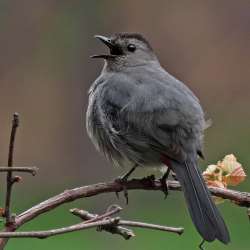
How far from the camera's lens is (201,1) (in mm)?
14977

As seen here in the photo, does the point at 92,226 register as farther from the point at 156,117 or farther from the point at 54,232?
the point at 156,117

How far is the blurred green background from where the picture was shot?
505 inches

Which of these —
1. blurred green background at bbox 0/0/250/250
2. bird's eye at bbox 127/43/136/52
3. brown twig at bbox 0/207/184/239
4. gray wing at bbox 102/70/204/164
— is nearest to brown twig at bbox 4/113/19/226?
brown twig at bbox 0/207/184/239

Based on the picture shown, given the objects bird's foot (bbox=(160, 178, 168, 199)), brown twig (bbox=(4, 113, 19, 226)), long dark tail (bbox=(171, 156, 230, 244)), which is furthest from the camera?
bird's foot (bbox=(160, 178, 168, 199))

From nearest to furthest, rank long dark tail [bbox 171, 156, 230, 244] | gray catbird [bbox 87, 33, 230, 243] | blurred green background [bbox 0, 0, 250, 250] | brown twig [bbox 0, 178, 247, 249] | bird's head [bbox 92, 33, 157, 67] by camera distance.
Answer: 1. brown twig [bbox 0, 178, 247, 249]
2. long dark tail [bbox 171, 156, 230, 244]
3. gray catbird [bbox 87, 33, 230, 243]
4. bird's head [bbox 92, 33, 157, 67]
5. blurred green background [bbox 0, 0, 250, 250]

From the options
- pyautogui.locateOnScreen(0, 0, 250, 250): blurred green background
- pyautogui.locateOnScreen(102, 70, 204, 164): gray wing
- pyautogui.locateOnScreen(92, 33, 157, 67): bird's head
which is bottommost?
pyautogui.locateOnScreen(0, 0, 250, 250): blurred green background

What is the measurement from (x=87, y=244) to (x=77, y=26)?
13.6ft

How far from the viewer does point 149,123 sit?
4488 mm

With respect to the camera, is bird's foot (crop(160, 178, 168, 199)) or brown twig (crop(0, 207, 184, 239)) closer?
brown twig (crop(0, 207, 184, 239))

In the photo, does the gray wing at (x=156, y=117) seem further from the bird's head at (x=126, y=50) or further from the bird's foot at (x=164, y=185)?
the bird's head at (x=126, y=50)

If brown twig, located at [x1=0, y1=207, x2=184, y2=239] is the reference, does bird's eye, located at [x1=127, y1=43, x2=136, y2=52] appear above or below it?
above

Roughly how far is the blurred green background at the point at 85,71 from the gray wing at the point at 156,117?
7.03 meters

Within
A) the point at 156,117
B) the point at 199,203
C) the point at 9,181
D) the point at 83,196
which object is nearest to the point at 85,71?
the point at 156,117

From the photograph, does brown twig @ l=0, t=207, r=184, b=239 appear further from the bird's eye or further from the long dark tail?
the bird's eye
